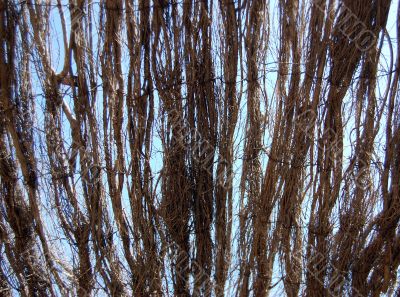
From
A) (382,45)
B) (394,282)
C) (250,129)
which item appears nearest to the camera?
(382,45)

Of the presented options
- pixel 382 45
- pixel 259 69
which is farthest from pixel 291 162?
pixel 382 45

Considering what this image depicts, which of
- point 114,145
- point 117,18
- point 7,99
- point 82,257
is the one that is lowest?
point 82,257

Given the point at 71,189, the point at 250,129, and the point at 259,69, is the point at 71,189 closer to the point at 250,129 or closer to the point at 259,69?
the point at 250,129

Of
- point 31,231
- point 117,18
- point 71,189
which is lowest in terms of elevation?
point 31,231

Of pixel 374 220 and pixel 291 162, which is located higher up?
pixel 291 162

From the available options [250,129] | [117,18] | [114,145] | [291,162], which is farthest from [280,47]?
[114,145]

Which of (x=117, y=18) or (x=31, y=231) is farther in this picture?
(x=31, y=231)

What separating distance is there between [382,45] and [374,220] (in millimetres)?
650

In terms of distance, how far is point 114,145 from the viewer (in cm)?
179

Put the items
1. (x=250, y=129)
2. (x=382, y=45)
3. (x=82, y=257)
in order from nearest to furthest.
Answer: (x=382, y=45), (x=250, y=129), (x=82, y=257)

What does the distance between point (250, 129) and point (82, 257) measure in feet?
2.96

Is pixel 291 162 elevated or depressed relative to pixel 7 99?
depressed

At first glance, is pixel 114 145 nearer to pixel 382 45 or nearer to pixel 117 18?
pixel 117 18

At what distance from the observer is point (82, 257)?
1961mm
